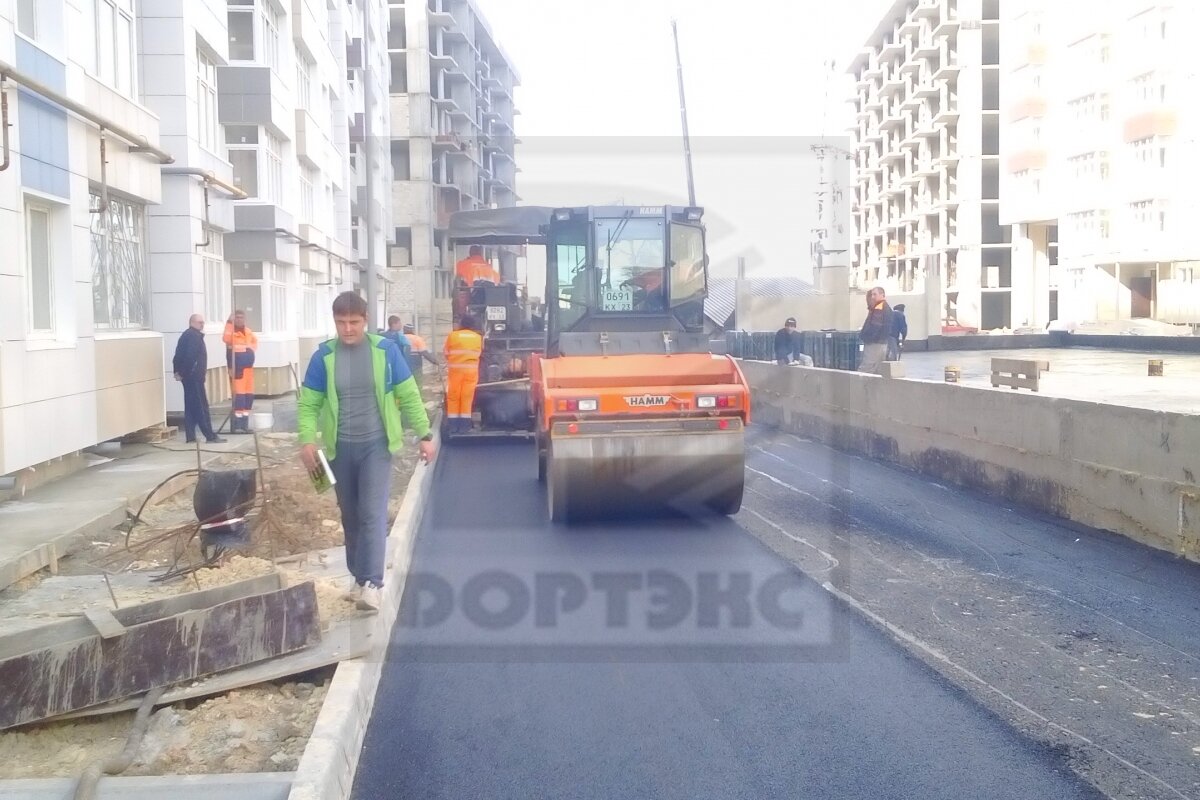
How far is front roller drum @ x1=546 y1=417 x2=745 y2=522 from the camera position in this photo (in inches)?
404

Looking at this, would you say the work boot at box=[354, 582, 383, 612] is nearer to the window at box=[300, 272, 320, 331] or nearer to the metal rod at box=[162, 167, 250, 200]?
the metal rod at box=[162, 167, 250, 200]

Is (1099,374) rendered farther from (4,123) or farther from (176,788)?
(176,788)

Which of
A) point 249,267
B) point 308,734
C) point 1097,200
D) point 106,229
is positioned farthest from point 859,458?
point 1097,200

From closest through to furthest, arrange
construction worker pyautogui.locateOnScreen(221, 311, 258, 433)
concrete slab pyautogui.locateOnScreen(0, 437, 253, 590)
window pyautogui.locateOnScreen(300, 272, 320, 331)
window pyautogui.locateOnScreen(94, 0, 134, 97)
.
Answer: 1. concrete slab pyautogui.locateOnScreen(0, 437, 253, 590)
2. window pyautogui.locateOnScreen(94, 0, 134, 97)
3. construction worker pyautogui.locateOnScreen(221, 311, 258, 433)
4. window pyautogui.locateOnScreen(300, 272, 320, 331)

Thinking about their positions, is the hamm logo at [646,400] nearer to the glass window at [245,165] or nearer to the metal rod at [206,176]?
the metal rod at [206,176]

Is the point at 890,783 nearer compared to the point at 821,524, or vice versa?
the point at 890,783

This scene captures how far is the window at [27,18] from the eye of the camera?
11.9 metres

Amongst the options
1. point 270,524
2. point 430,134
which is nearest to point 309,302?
point 270,524

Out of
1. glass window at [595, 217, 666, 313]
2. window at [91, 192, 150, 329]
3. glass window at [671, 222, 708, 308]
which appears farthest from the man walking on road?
window at [91, 192, 150, 329]

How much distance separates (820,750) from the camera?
516 cm

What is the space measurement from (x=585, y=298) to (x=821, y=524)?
3.88m

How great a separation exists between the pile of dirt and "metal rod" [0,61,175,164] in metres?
7.19

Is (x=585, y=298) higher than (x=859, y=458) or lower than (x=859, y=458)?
higher

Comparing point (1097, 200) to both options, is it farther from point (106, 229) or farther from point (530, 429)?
point (106, 229)
